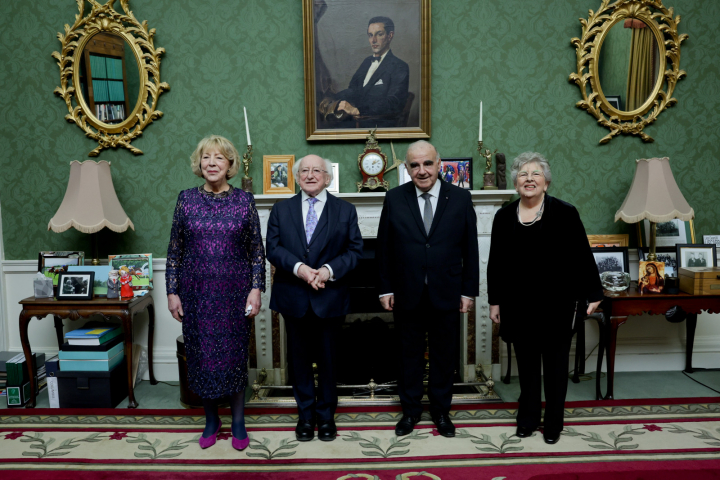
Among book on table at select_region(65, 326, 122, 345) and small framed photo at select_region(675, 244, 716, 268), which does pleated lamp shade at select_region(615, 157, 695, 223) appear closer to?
small framed photo at select_region(675, 244, 716, 268)

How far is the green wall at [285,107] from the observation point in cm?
312

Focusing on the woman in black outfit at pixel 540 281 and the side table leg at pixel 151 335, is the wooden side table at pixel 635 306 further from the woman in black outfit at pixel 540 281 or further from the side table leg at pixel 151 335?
the side table leg at pixel 151 335

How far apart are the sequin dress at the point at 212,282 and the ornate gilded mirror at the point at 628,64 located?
265 cm

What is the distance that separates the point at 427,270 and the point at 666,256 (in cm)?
217

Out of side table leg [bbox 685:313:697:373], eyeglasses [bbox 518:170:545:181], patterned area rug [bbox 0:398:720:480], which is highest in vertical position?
eyeglasses [bbox 518:170:545:181]

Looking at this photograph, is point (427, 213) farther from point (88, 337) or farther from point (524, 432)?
point (88, 337)

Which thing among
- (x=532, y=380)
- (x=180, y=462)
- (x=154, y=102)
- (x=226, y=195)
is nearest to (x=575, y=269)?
(x=532, y=380)

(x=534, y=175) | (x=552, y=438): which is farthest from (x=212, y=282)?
(x=552, y=438)

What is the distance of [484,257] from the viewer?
3.08m

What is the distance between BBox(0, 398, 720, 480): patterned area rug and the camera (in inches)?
80.8

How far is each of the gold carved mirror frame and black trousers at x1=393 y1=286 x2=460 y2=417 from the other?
236cm

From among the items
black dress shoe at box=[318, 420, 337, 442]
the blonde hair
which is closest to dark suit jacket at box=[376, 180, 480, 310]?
black dress shoe at box=[318, 420, 337, 442]

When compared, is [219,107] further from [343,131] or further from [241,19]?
[343,131]

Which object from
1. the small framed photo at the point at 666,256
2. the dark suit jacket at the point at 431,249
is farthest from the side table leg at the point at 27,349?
the small framed photo at the point at 666,256
